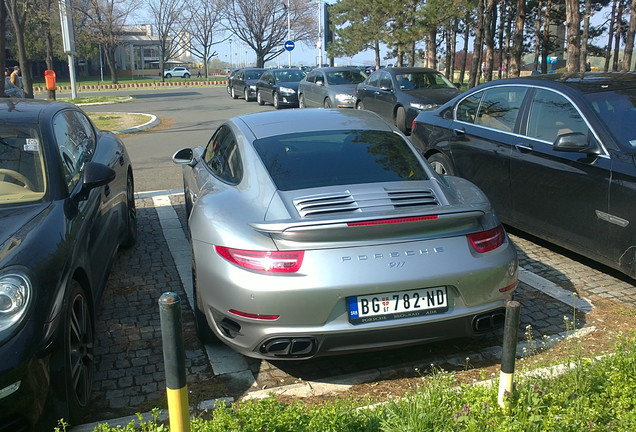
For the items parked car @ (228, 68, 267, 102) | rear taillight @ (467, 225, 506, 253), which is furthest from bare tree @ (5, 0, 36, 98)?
rear taillight @ (467, 225, 506, 253)

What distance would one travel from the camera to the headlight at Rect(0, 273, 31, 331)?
277 centimetres

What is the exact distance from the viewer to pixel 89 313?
365 centimetres

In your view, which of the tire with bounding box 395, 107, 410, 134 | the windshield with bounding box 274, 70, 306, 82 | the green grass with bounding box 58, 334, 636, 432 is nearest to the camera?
the green grass with bounding box 58, 334, 636, 432

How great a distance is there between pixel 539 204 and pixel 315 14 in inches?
2556

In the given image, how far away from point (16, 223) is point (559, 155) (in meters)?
4.28

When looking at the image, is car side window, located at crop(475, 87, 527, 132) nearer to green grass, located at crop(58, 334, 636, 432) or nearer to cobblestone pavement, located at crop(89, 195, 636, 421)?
cobblestone pavement, located at crop(89, 195, 636, 421)

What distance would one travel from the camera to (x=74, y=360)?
10.6 feet

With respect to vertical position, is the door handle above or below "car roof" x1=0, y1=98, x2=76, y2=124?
below

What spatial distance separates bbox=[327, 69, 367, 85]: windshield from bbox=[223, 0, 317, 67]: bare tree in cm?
4652

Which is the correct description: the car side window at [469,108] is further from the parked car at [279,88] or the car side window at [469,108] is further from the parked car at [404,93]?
the parked car at [279,88]

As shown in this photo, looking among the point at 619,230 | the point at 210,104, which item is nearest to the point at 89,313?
the point at 619,230

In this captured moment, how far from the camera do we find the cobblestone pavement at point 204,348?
11.8 ft

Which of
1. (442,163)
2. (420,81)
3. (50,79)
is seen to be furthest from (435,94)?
(50,79)

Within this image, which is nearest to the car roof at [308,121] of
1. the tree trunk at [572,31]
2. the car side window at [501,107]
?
the car side window at [501,107]
